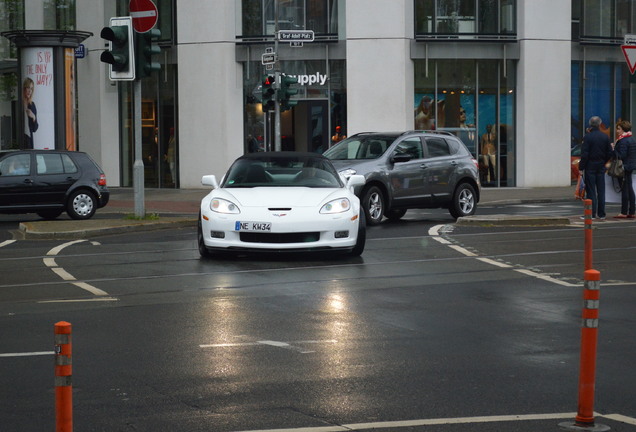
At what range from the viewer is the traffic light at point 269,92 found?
29734 millimetres

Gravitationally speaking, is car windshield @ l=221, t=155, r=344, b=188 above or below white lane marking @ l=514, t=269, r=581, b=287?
above

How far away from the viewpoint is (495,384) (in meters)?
7.43

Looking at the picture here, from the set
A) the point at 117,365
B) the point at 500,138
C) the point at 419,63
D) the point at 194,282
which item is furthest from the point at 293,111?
the point at 117,365

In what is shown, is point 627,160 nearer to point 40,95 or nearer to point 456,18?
point 456,18

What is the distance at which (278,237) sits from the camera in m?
14.8

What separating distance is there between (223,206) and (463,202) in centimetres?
896

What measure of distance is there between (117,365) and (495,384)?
256 cm

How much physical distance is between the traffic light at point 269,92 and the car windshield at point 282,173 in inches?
518

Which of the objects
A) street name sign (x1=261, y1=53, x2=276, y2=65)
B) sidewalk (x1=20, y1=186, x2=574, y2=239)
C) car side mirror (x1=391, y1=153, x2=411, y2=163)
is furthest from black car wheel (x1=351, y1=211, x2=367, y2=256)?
street name sign (x1=261, y1=53, x2=276, y2=65)

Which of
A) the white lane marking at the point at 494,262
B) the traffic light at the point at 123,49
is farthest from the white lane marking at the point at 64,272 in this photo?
the white lane marking at the point at 494,262

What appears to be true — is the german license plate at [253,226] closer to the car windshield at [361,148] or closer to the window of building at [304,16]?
the car windshield at [361,148]

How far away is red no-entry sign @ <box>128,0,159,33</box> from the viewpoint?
71.0 feet

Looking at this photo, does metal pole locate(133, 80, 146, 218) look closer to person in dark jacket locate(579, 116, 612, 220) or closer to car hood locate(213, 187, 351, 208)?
car hood locate(213, 187, 351, 208)

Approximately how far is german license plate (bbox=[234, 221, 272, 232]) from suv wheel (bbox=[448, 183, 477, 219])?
8.83m
